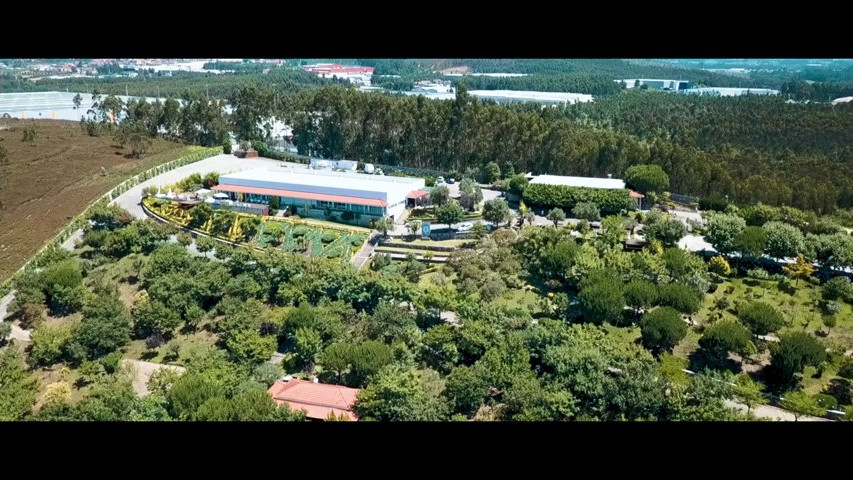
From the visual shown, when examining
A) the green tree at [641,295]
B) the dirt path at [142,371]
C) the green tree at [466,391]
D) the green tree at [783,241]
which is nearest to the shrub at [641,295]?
the green tree at [641,295]

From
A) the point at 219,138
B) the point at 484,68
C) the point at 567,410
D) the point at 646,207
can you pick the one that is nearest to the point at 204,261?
the point at 567,410

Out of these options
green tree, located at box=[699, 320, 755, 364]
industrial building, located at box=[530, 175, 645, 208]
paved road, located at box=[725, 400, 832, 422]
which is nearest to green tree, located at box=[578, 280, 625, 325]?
green tree, located at box=[699, 320, 755, 364]

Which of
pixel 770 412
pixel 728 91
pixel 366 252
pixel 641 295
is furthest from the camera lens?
pixel 728 91

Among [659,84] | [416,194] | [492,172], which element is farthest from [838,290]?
[659,84]

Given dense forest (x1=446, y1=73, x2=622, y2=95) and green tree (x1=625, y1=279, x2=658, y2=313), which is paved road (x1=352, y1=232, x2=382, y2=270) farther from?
dense forest (x1=446, y1=73, x2=622, y2=95)

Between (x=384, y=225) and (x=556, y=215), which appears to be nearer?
(x=384, y=225)

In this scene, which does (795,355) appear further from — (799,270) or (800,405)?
(799,270)
